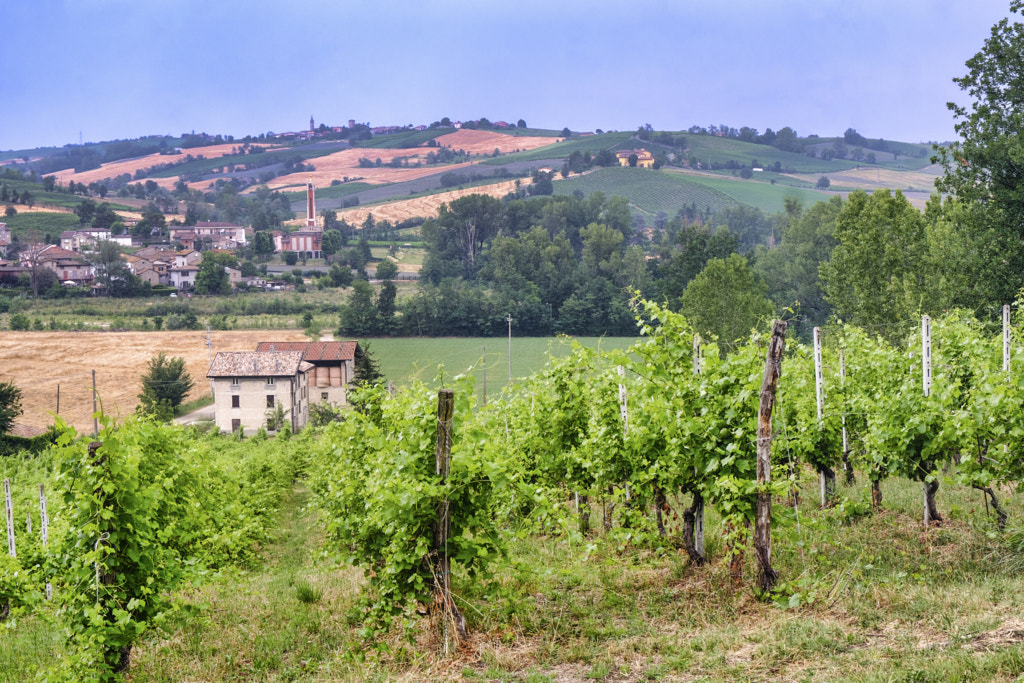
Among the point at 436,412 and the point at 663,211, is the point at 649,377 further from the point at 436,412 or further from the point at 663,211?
the point at 663,211

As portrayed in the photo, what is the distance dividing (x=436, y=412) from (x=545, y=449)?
3902 millimetres

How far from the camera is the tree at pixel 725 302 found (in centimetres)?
5053

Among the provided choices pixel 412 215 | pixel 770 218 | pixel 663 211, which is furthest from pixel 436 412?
pixel 412 215

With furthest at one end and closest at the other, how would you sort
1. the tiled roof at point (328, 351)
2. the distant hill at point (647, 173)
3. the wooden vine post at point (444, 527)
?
the distant hill at point (647, 173)
the tiled roof at point (328, 351)
the wooden vine post at point (444, 527)

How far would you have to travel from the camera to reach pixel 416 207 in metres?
144

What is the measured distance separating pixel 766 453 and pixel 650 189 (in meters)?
134

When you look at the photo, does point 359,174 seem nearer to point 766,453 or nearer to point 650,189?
point 650,189

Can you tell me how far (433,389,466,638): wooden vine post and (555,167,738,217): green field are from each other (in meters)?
123

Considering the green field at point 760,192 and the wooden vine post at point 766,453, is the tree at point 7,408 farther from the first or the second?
the green field at point 760,192

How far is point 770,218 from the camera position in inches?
4382

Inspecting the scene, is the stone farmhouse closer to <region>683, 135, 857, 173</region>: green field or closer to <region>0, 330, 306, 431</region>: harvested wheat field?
<region>0, 330, 306, 431</region>: harvested wheat field

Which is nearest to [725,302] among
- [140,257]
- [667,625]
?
[667,625]

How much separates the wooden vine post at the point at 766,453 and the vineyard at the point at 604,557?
2 centimetres

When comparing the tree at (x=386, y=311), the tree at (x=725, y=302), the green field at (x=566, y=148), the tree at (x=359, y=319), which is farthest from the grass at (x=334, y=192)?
the tree at (x=725, y=302)
